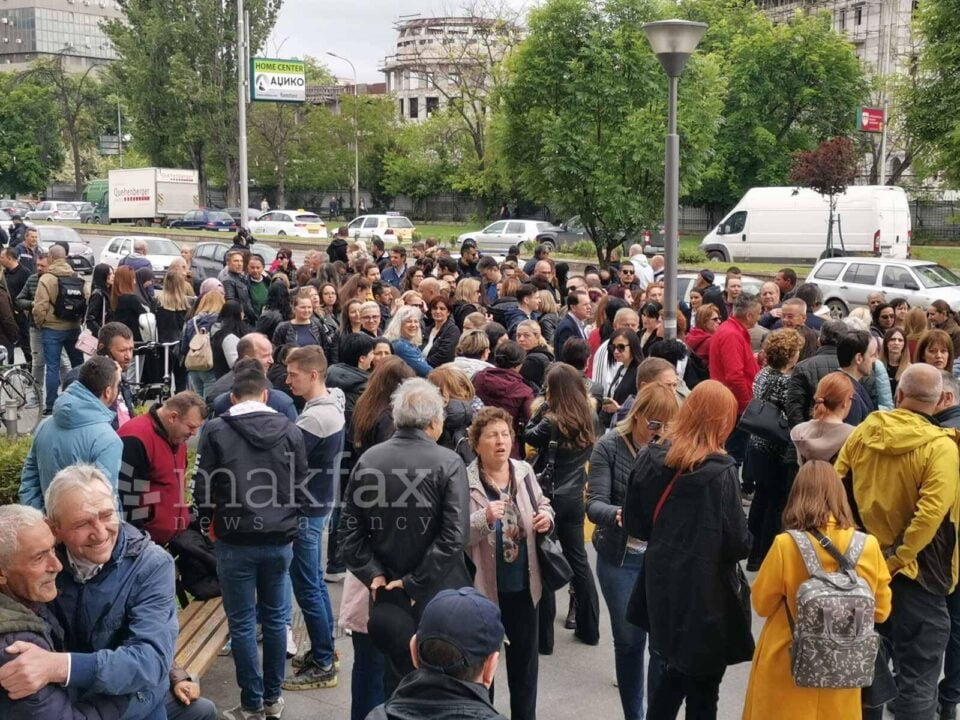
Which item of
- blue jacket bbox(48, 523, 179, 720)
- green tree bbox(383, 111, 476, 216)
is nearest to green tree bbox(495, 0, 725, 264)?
blue jacket bbox(48, 523, 179, 720)

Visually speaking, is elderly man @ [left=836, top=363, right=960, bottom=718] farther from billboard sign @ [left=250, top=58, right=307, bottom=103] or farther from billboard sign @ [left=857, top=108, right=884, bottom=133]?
billboard sign @ [left=857, top=108, right=884, bottom=133]

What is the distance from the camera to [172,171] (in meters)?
52.9

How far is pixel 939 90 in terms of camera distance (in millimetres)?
23375

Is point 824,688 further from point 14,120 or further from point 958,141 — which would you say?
point 14,120

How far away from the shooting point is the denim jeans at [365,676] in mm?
5449

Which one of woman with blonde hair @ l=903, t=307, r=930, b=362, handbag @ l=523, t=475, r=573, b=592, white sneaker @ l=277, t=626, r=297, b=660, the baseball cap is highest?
woman with blonde hair @ l=903, t=307, r=930, b=362

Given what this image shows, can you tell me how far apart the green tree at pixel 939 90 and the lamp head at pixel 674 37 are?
45.5ft

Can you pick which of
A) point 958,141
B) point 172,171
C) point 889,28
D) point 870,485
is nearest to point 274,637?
point 870,485

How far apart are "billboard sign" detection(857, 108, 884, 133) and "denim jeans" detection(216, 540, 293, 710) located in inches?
1490

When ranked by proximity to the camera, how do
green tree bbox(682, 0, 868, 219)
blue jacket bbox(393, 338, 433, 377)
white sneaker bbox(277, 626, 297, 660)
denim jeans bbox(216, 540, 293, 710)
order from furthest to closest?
green tree bbox(682, 0, 868, 219) → blue jacket bbox(393, 338, 433, 377) → white sneaker bbox(277, 626, 297, 660) → denim jeans bbox(216, 540, 293, 710)

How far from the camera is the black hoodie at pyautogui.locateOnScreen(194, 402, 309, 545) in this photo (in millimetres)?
5527

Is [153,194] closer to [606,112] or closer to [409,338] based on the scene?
[606,112]

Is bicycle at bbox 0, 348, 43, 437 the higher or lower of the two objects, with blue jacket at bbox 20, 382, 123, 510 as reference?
lower

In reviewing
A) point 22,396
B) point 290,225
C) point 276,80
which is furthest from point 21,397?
point 290,225
